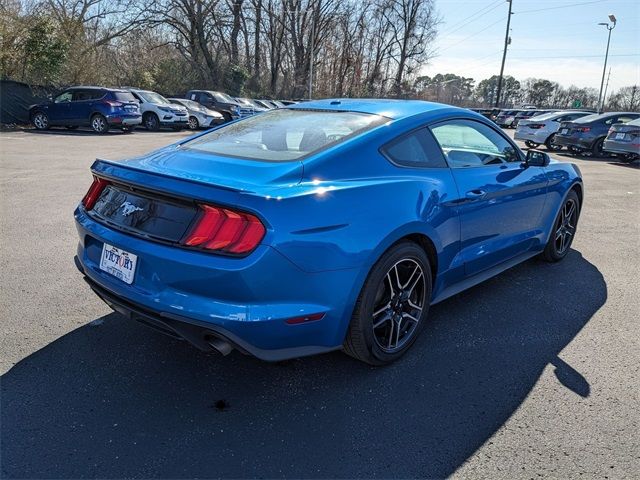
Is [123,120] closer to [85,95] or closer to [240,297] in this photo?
[85,95]

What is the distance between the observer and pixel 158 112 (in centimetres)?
2014

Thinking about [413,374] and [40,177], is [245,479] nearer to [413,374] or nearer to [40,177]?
[413,374]

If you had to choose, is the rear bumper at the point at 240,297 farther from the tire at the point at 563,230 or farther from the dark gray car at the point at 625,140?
the dark gray car at the point at 625,140

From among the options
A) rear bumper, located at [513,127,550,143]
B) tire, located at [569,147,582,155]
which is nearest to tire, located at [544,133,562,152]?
rear bumper, located at [513,127,550,143]

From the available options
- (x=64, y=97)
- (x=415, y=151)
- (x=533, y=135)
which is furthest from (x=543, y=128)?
(x=64, y=97)

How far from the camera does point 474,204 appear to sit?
336cm

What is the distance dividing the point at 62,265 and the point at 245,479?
309 cm

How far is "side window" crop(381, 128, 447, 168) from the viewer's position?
115 inches

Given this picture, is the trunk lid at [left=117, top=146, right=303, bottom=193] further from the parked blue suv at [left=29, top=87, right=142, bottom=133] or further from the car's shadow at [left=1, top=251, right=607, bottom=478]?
the parked blue suv at [left=29, top=87, right=142, bottom=133]

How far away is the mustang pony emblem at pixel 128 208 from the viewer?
2.54 metres

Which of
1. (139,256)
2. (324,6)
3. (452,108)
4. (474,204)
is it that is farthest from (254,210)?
(324,6)

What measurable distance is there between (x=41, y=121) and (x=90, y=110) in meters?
2.32

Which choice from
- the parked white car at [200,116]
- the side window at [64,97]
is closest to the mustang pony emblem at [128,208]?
the side window at [64,97]

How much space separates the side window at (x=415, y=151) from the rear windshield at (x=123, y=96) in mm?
17693
